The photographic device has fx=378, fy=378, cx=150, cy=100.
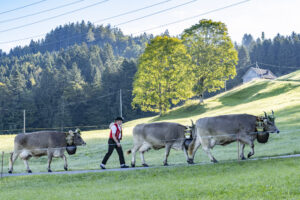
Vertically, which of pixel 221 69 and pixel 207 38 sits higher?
pixel 207 38

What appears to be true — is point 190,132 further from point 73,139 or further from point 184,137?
point 73,139

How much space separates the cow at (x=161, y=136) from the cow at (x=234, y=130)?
2.80 feet

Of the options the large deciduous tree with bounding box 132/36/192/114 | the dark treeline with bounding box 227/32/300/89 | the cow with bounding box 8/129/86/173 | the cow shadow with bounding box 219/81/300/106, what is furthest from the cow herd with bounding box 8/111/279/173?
the dark treeline with bounding box 227/32/300/89

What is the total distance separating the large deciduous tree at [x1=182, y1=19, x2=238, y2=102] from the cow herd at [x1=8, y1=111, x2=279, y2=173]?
156ft

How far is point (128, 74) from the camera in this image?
370 ft

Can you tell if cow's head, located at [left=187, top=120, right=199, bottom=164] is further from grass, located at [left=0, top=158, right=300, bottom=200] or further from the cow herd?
grass, located at [left=0, top=158, right=300, bottom=200]

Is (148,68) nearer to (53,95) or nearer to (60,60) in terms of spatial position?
(53,95)

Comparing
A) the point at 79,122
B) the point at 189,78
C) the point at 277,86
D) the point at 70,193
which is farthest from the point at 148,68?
the point at 70,193

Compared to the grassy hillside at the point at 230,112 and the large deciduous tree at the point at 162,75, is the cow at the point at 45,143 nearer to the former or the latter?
the grassy hillside at the point at 230,112

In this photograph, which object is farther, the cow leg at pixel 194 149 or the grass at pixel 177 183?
the cow leg at pixel 194 149

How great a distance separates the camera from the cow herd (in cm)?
1755

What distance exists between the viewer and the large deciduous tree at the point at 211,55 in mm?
66188

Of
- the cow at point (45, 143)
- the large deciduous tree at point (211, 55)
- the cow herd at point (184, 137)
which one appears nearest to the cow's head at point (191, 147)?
the cow herd at point (184, 137)

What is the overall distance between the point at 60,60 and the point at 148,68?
112752mm
